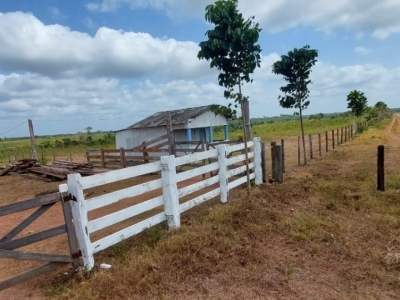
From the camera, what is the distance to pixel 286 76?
13516mm

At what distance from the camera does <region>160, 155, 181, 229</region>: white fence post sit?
5316 mm

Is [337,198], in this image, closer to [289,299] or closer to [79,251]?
[289,299]

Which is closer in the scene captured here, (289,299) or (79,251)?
(289,299)

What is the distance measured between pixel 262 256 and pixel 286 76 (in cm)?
1077

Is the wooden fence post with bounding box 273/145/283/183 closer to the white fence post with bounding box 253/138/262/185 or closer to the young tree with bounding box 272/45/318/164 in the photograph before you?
the white fence post with bounding box 253/138/262/185

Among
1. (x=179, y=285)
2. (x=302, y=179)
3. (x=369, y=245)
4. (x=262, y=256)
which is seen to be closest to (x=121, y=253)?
(x=179, y=285)

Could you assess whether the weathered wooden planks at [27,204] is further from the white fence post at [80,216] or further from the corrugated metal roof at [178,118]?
the corrugated metal roof at [178,118]

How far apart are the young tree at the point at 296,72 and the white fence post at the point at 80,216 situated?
432 inches

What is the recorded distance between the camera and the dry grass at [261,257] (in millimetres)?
3561

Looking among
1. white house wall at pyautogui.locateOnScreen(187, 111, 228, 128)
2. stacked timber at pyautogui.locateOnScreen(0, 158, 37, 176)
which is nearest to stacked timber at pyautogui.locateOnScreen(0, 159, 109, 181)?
stacked timber at pyautogui.locateOnScreen(0, 158, 37, 176)

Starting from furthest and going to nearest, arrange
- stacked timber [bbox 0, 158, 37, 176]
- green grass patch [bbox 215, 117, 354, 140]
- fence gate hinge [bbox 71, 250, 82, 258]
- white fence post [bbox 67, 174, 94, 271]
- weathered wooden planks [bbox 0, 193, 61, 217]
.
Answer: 1. green grass patch [bbox 215, 117, 354, 140]
2. stacked timber [bbox 0, 158, 37, 176]
3. fence gate hinge [bbox 71, 250, 82, 258]
4. white fence post [bbox 67, 174, 94, 271]
5. weathered wooden planks [bbox 0, 193, 61, 217]

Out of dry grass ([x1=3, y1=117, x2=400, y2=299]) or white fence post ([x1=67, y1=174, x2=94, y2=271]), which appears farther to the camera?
white fence post ([x1=67, y1=174, x2=94, y2=271])

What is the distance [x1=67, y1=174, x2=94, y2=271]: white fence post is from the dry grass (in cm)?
24

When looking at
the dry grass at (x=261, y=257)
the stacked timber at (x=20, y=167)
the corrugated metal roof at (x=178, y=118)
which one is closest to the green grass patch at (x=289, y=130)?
the corrugated metal roof at (x=178, y=118)
